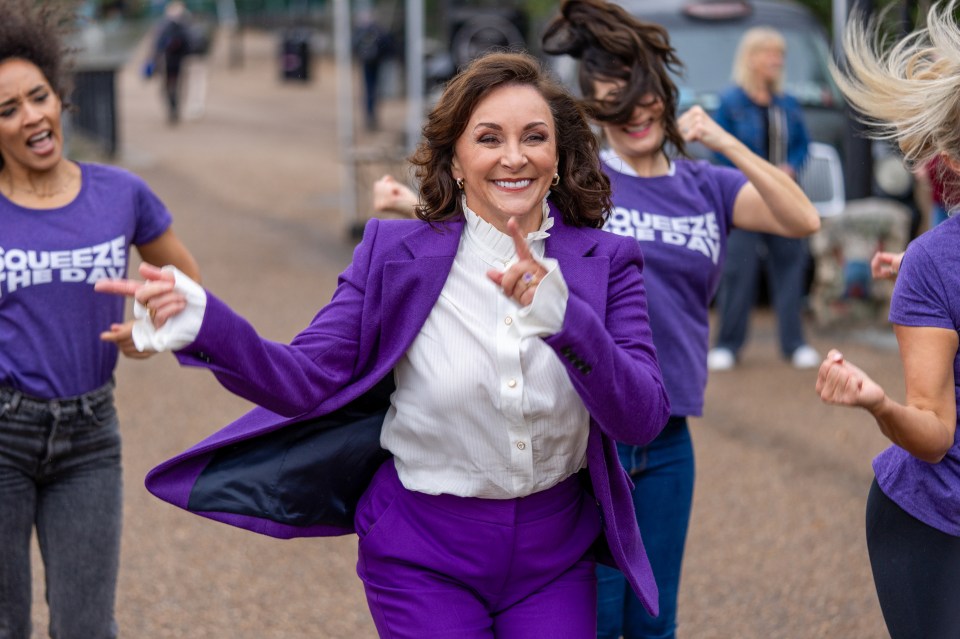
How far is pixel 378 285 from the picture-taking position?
9.63 ft

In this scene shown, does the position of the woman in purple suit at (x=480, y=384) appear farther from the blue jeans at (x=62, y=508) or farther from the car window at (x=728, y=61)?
the car window at (x=728, y=61)

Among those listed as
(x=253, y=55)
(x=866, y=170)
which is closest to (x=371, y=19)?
(x=253, y=55)

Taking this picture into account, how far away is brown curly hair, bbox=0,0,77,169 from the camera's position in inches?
151

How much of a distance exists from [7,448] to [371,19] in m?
21.5

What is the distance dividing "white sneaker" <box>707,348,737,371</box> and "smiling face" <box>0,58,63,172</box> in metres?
5.87

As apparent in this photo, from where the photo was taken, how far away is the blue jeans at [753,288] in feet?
29.6

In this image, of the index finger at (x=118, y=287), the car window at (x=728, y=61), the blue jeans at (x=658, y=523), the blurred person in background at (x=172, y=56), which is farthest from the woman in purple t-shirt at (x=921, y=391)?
the blurred person in background at (x=172, y=56)

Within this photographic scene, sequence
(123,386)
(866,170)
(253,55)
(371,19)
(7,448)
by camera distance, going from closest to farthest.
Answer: (7,448) → (123,386) → (866,170) → (371,19) → (253,55)

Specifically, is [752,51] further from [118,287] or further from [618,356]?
[118,287]

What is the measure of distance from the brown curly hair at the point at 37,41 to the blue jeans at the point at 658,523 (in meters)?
1.96

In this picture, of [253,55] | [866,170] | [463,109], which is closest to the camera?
[463,109]

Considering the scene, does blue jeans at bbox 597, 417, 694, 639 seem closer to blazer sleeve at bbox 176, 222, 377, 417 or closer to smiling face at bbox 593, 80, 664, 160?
smiling face at bbox 593, 80, 664, 160

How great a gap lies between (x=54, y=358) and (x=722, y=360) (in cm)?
600

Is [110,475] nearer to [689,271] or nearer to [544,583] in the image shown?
[544,583]
